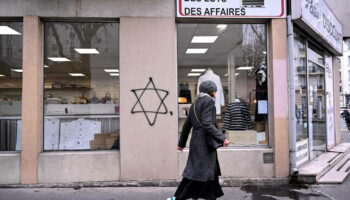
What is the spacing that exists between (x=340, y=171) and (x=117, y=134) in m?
5.00

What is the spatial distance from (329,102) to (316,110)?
163cm

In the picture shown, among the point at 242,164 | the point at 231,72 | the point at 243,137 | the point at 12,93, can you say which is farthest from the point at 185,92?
the point at 12,93

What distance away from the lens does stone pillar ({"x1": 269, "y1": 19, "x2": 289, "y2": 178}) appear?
23.7ft

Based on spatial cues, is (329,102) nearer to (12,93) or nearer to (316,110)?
(316,110)

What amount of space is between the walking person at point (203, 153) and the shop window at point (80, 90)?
254 cm

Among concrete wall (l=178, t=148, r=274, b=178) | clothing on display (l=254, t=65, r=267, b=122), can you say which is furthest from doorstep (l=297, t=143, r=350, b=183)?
clothing on display (l=254, t=65, r=267, b=122)

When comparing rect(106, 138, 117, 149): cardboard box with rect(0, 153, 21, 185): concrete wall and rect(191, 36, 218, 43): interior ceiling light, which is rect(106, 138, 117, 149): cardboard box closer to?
rect(0, 153, 21, 185): concrete wall

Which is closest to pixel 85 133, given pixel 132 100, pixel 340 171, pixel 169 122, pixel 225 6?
pixel 132 100

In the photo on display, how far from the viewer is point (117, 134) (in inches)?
285

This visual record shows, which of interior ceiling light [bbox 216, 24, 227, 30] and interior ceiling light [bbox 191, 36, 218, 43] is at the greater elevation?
interior ceiling light [bbox 216, 24, 227, 30]

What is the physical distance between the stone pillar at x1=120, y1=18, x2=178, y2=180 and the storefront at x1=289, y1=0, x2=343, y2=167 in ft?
8.04

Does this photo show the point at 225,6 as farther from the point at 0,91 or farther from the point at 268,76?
the point at 0,91

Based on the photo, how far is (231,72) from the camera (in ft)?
26.4

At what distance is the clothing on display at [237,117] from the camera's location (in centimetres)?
779
